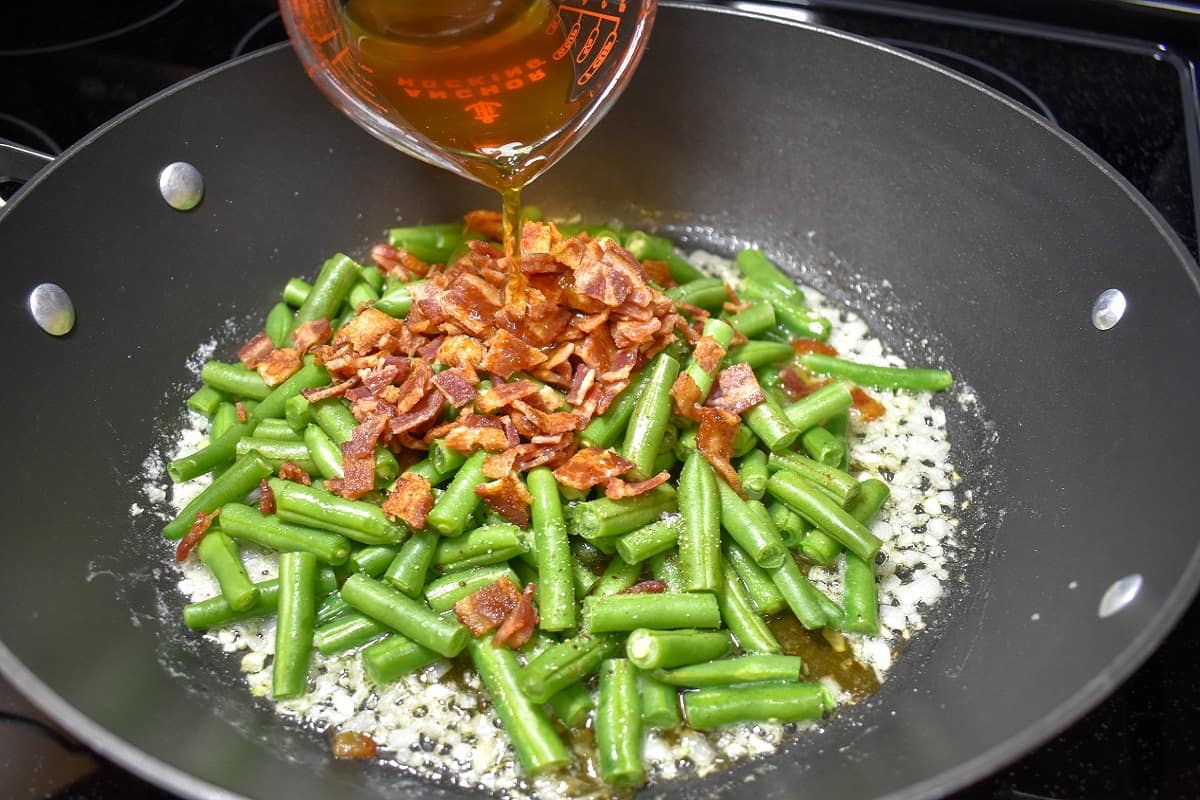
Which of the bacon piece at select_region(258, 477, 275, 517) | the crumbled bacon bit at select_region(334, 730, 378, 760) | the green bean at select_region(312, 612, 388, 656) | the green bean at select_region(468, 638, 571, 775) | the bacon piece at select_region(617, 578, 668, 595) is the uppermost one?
the bacon piece at select_region(258, 477, 275, 517)

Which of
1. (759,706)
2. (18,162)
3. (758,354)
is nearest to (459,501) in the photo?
(759,706)

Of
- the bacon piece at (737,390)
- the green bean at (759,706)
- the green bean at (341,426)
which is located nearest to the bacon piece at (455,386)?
the green bean at (341,426)

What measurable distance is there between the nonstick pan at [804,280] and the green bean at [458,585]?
1.62ft

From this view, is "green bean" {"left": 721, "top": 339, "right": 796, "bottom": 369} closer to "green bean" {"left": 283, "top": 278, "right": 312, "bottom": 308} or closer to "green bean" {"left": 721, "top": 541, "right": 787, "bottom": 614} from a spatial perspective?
"green bean" {"left": 721, "top": 541, "right": 787, "bottom": 614}

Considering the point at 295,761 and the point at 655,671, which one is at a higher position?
the point at 655,671

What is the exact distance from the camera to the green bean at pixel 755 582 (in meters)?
2.96

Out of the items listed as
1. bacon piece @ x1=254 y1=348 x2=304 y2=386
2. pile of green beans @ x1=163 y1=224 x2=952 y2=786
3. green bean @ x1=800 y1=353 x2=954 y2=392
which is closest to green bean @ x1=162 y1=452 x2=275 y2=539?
pile of green beans @ x1=163 y1=224 x2=952 y2=786

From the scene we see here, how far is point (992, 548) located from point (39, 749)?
282 cm

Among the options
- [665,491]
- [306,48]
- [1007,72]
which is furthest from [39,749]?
[1007,72]

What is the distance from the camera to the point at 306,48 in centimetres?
282

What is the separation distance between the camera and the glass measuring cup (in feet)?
8.96

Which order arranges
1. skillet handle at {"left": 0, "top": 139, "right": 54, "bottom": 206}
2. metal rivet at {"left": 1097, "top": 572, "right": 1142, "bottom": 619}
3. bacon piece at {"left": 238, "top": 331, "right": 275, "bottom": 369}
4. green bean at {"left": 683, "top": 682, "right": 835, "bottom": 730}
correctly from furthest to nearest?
1. bacon piece at {"left": 238, "top": 331, "right": 275, "bottom": 369}
2. skillet handle at {"left": 0, "top": 139, "right": 54, "bottom": 206}
3. green bean at {"left": 683, "top": 682, "right": 835, "bottom": 730}
4. metal rivet at {"left": 1097, "top": 572, "right": 1142, "bottom": 619}

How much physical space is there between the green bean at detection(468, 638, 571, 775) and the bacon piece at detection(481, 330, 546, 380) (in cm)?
85

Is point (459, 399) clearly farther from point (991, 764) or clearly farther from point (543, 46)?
point (991, 764)
